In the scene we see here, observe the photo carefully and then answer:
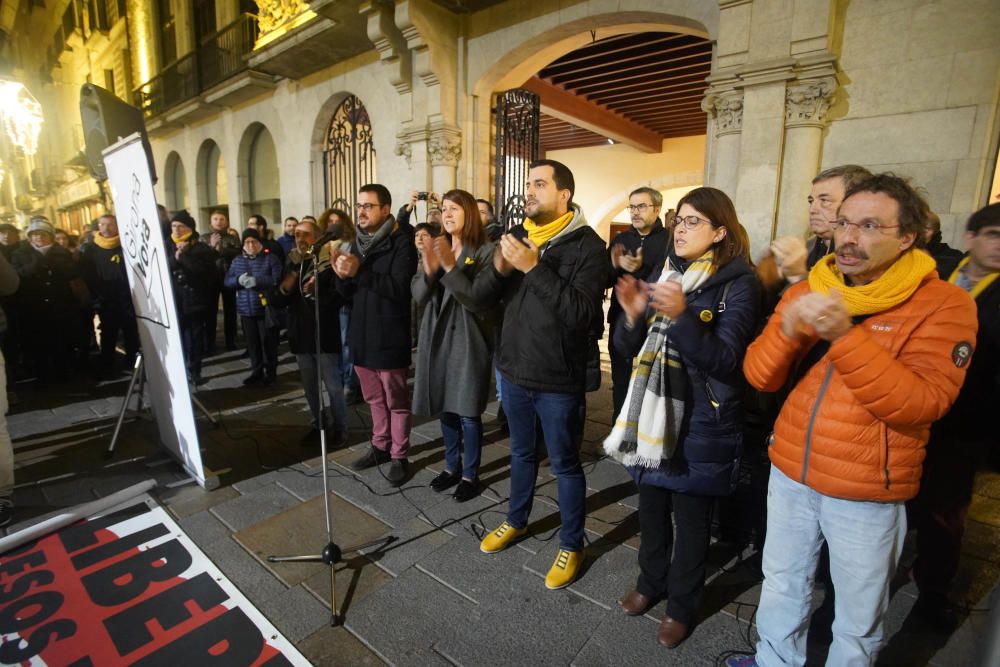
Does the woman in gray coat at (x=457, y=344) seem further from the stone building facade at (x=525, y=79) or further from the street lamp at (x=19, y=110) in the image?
the street lamp at (x=19, y=110)

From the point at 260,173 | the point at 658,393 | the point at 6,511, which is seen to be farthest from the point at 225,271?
the point at 658,393

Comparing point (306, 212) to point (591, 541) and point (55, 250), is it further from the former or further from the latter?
point (591, 541)

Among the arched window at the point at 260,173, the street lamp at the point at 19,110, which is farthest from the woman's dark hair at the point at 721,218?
the street lamp at the point at 19,110

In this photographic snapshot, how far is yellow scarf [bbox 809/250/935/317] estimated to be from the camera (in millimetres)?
1320

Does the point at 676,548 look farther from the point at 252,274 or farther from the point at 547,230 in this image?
the point at 252,274

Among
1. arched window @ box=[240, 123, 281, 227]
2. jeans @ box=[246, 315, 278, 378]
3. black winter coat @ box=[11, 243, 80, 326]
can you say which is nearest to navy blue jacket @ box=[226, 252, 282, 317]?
jeans @ box=[246, 315, 278, 378]

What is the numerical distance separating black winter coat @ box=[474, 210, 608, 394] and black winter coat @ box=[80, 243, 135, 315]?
5585 mm

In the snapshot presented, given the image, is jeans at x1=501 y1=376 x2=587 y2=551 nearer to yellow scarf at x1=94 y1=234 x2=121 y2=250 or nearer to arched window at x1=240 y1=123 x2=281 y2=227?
yellow scarf at x1=94 y1=234 x2=121 y2=250

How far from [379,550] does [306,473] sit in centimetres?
117

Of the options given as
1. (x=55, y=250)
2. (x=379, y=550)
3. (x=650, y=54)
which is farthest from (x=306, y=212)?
(x=379, y=550)

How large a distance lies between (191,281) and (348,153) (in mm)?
5621

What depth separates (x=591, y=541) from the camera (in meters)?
2.76

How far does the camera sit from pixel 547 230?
2.30 m

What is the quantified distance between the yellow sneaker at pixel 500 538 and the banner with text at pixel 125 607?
3.24 ft
